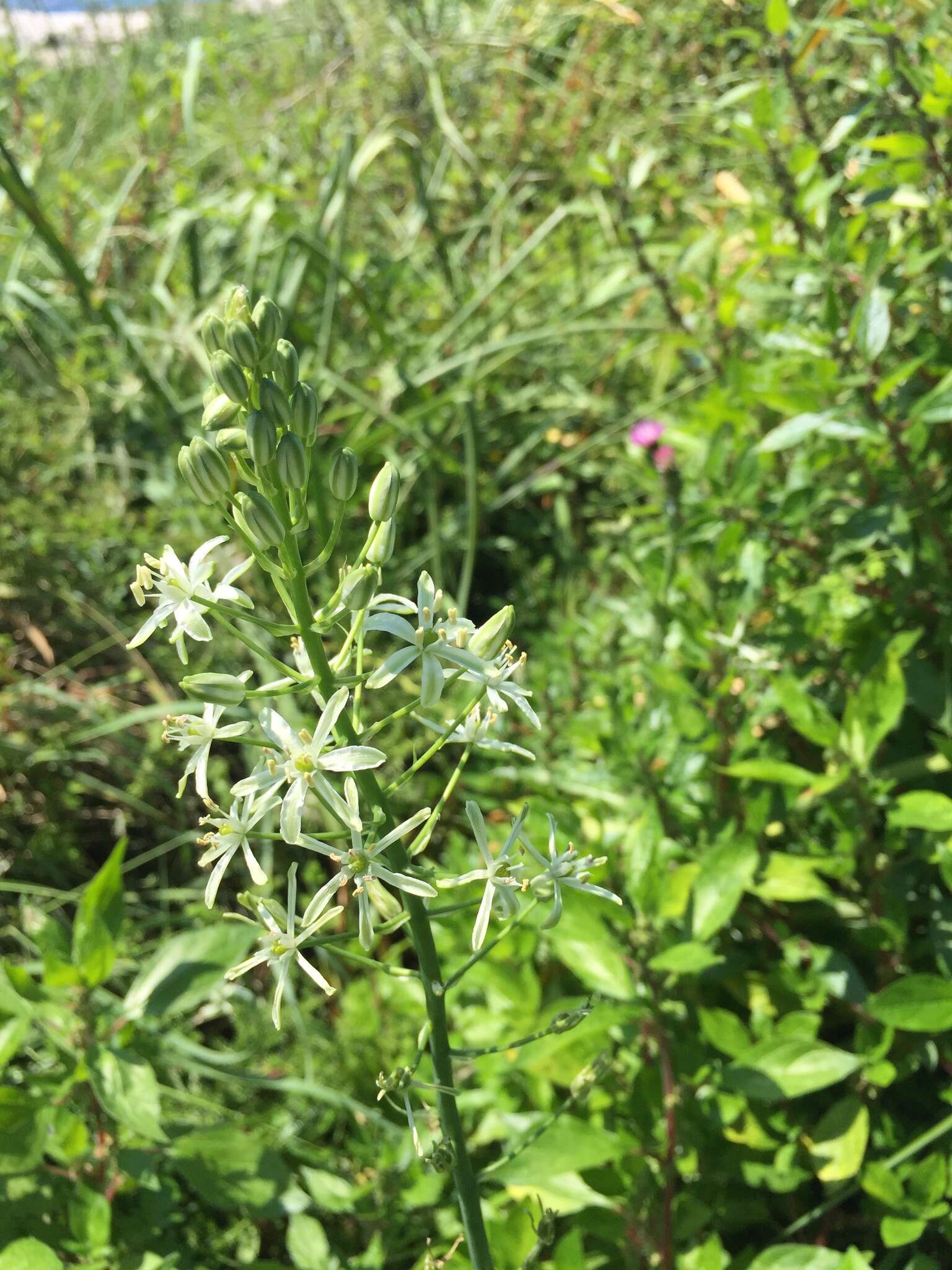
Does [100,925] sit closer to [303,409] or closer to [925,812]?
[303,409]

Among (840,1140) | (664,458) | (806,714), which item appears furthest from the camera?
(664,458)

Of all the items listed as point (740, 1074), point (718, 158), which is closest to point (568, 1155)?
point (740, 1074)

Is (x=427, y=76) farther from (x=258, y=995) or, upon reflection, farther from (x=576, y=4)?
(x=258, y=995)

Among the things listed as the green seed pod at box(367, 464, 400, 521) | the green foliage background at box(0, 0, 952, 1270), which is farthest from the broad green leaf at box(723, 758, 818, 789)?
A: the green seed pod at box(367, 464, 400, 521)

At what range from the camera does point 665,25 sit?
17.0ft

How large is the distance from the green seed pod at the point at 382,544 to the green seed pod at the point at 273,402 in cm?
19

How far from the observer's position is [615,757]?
220 centimetres

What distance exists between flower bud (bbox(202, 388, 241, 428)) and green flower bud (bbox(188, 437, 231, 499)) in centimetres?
2

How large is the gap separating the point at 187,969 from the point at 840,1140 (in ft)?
4.29

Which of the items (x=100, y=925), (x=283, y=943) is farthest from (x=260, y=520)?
(x=100, y=925)

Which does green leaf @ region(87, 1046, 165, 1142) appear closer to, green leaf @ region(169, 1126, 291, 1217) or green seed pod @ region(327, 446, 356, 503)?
green leaf @ region(169, 1126, 291, 1217)

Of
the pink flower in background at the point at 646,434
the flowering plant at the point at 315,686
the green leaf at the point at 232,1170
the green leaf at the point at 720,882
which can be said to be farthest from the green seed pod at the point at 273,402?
the pink flower in background at the point at 646,434

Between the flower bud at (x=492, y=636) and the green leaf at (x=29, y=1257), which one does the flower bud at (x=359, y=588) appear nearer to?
the flower bud at (x=492, y=636)

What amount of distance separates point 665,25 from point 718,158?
0.97 m
